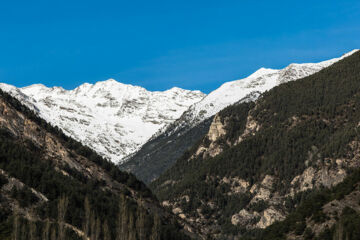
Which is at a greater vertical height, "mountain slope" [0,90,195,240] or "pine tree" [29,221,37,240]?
"mountain slope" [0,90,195,240]

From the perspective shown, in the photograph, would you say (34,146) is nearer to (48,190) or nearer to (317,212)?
(48,190)

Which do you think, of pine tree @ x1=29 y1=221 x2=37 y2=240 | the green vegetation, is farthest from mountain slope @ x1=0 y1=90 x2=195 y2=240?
the green vegetation

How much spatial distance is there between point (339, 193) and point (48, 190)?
69464 millimetres

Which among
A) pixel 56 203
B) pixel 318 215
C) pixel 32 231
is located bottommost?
pixel 318 215

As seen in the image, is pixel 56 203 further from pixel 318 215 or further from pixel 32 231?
pixel 318 215

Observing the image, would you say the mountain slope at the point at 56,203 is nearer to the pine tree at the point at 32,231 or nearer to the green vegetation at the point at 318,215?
the pine tree at the point at 32,231

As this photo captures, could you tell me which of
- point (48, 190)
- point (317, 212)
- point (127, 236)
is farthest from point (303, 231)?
point (48, 190)

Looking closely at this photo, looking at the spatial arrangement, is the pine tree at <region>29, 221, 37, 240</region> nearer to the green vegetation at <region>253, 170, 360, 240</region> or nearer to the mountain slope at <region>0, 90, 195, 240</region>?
the mountain slope at <region>0, 90, 195, 240</region>

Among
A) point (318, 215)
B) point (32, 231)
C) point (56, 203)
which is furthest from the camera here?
point (56, 203)

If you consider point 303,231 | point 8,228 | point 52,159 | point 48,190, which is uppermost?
point 52,159

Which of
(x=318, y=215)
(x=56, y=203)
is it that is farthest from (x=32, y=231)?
(x=318, y=215)

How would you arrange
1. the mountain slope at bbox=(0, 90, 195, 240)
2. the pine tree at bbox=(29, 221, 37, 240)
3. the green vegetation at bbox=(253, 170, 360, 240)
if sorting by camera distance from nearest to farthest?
1. the green vegetation at bbox=(253, 170, 360, 240)
2. the pine tree at bbox=(29, 221, 37, 240)
3. the mountain slope at bbox=(0, 90, 195, 240)

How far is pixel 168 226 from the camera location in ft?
637

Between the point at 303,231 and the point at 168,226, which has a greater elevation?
the point at 168,226
